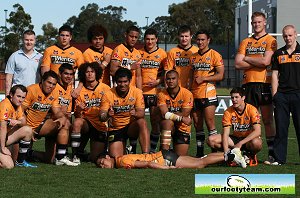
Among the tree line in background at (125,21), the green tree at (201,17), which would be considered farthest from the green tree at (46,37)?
the green tree at (201,17)

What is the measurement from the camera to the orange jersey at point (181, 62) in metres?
9.70

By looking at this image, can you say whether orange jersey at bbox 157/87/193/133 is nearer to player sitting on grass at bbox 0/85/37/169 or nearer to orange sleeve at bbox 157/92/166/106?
orange sleeve at bbox 157/92/166/106

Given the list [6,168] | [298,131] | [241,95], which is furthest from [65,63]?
[298,131]

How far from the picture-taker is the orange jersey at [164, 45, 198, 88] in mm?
9703

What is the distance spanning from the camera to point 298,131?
9.10 metres

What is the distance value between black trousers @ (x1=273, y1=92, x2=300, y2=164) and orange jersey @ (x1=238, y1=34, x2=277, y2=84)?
42 centimetres

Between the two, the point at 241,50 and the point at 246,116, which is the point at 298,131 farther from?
the point at 241,50

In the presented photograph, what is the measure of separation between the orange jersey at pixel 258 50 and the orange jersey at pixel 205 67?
0.39 m

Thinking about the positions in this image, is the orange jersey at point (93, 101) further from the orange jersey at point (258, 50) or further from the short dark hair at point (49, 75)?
the orange jersey at point (258, 50)

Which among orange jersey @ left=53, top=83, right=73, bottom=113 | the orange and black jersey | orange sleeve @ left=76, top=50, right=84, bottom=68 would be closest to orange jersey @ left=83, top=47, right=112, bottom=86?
orange sleeve @ left=76, top=50, right=84, bottom=68

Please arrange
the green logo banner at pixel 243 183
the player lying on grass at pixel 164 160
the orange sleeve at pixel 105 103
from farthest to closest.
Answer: the orange sleeve at pixel 105 103, the player lying on grass at pixel 164 160, the green logo banner at pixel 243 183

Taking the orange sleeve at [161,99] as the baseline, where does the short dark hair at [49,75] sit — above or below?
above

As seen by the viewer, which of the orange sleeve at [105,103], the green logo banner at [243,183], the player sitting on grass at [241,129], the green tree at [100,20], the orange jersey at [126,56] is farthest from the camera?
the green tree at [100,20]

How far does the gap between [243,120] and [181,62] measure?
1296 millimetres
